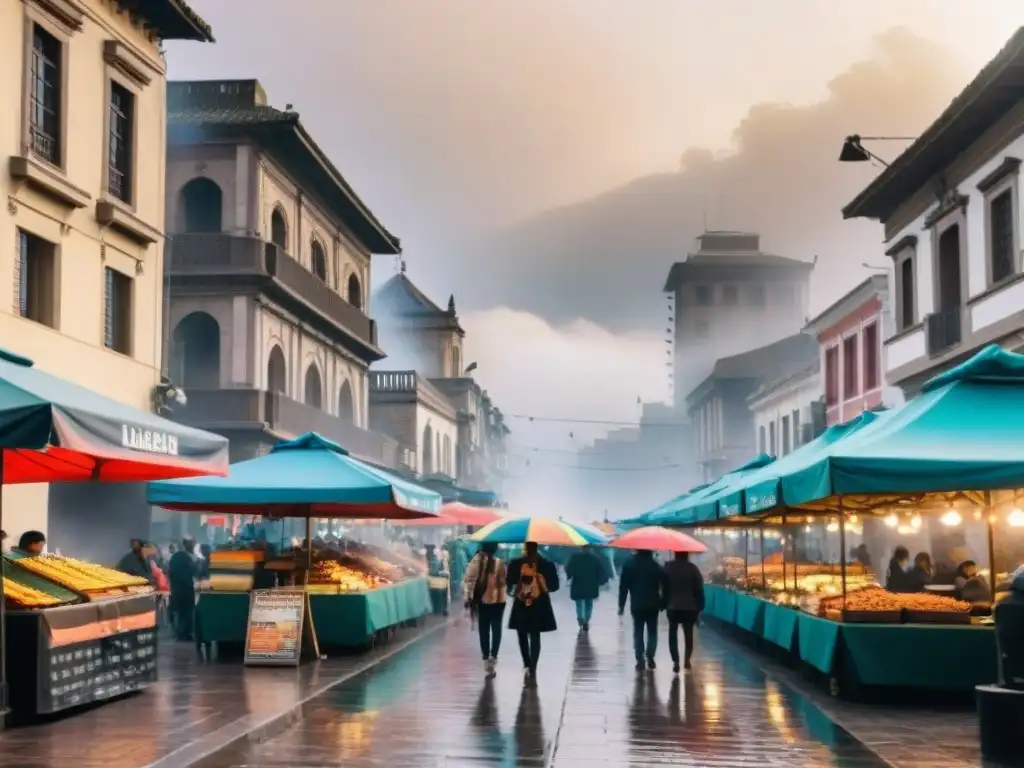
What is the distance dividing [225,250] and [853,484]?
77.2 feet

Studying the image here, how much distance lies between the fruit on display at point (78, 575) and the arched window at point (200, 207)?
2132cm

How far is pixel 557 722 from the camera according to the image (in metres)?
12.2

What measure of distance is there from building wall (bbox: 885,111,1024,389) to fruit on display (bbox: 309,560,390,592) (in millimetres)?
11554

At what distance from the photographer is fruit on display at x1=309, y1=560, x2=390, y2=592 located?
61.9 feet

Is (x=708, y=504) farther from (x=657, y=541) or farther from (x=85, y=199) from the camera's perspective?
(x=85, y=199)

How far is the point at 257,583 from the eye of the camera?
61.8 ft

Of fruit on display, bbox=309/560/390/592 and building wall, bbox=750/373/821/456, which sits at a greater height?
building wall, bbox=750/373/821/456

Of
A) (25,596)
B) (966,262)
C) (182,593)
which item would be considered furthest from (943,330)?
(25,596)

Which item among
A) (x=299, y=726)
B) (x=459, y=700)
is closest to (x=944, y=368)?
(x=459, y=700)

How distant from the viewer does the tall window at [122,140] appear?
80.8 feet

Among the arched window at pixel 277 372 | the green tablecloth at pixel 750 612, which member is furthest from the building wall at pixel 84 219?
the green tablecloth at pixel 750 612

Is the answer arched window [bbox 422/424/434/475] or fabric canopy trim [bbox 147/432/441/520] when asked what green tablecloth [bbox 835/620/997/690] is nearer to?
fabric canopy trim [bbox 147/432/441/520]

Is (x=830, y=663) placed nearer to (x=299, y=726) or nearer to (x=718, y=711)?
(x=718, y=711)

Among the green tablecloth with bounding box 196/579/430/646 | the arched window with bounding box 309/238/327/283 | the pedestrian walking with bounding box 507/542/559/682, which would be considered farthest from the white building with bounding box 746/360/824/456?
the pedestrian walking with bounding box 507/542/559/682
